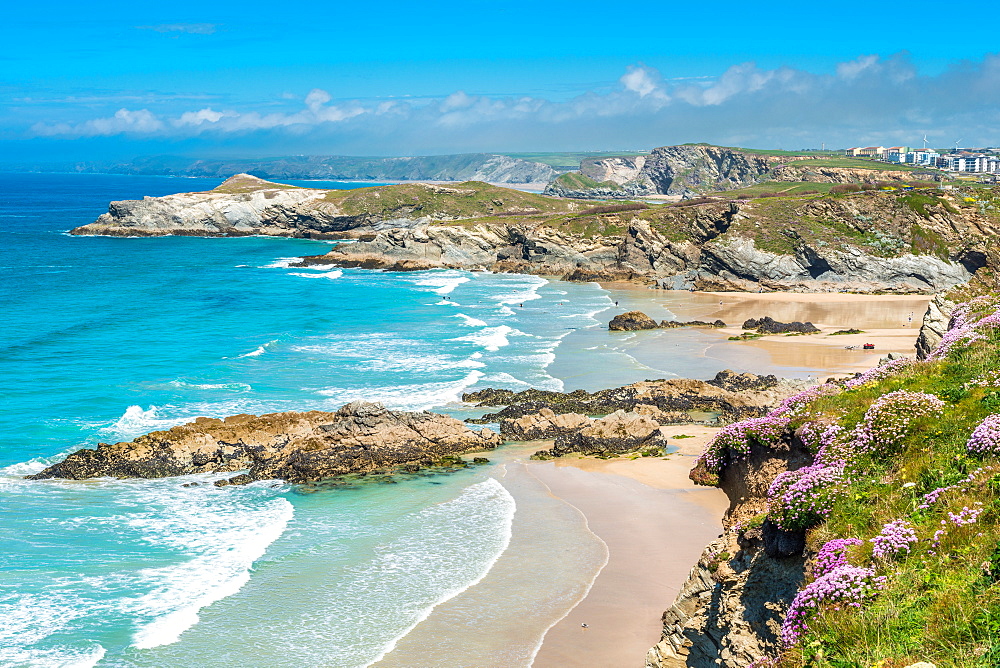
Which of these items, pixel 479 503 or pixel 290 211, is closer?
pixel 479 503

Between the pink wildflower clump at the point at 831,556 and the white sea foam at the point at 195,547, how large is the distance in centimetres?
1167

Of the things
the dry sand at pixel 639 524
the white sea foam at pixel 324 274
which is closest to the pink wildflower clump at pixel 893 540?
the dry sand at pixel 639 524

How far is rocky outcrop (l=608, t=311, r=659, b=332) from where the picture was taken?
167 feet

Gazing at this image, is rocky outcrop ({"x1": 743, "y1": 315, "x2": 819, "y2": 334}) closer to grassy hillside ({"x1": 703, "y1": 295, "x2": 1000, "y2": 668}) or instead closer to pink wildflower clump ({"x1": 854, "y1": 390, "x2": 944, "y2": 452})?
grassy hillside ({"x1": 703, "y1": 295, "x2": 1000, "y2": 668})

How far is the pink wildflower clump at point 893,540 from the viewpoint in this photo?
7387 millimetres

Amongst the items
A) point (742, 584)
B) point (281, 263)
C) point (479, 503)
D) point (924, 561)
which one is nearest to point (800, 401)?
point (742, 584)

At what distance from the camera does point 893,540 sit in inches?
294

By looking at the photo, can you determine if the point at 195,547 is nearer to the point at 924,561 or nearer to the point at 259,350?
the point at 924,561

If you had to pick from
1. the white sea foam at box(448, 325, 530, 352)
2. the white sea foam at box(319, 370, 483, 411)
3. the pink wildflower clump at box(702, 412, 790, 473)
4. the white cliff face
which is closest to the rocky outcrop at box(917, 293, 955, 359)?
the pink wildflower clump at box(702, 412, 790, 473)

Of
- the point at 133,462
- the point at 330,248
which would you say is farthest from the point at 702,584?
the point at 330,248

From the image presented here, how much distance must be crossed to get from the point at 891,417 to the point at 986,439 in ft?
4.05

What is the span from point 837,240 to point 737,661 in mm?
76216

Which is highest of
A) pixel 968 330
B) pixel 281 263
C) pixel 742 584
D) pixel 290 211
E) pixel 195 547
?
pixel 290 211

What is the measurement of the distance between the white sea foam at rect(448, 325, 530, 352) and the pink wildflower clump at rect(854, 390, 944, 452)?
33.9m
